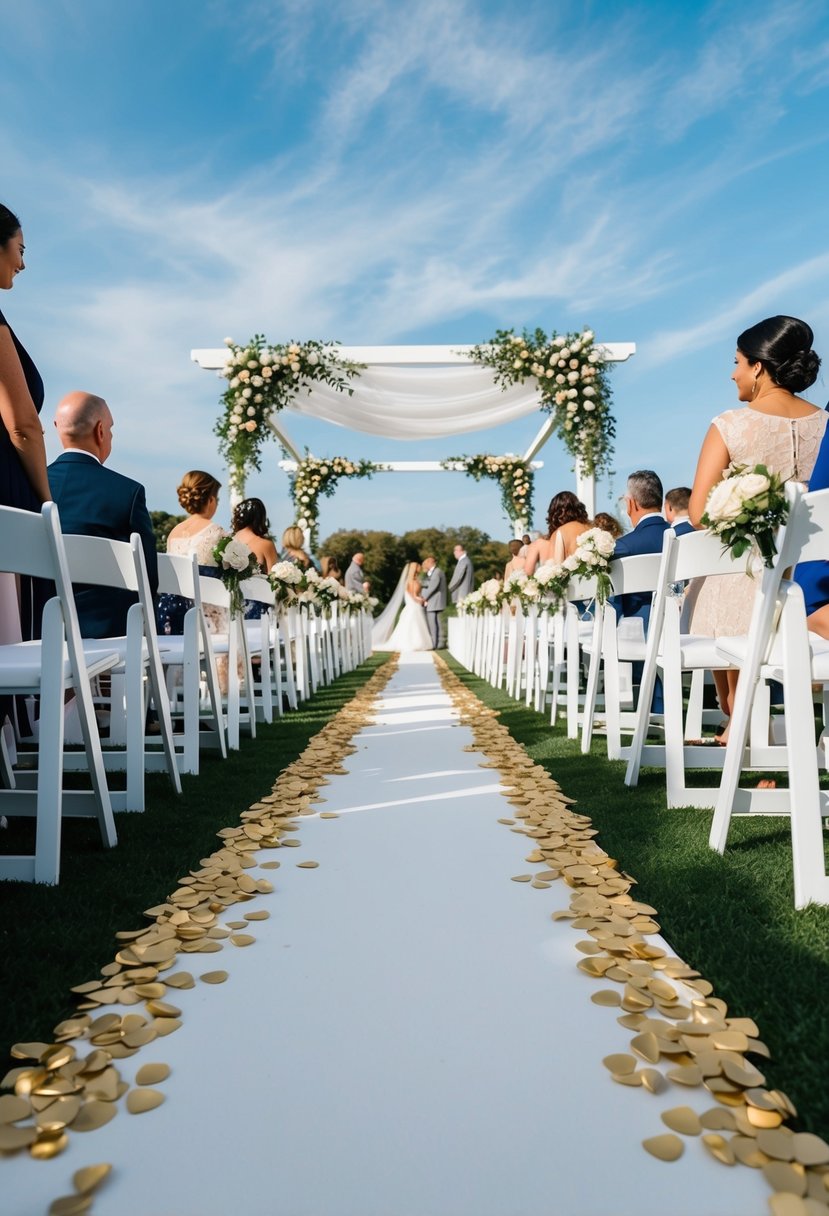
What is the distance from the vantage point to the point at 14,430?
8.75 ft

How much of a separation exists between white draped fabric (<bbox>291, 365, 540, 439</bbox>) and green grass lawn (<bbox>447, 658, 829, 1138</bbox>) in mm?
7655

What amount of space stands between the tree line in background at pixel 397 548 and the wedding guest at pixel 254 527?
20322 mm

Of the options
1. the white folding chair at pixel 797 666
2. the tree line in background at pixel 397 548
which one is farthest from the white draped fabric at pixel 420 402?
the tree line in background at pixel 397 548

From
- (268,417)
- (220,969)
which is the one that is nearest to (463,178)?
(268,417)

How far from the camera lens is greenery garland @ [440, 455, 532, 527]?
14.5 meters

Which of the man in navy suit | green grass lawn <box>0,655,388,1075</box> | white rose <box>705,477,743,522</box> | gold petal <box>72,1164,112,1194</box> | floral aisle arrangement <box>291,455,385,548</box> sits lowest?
green grass lawn <box>0,655,388,1075</box>

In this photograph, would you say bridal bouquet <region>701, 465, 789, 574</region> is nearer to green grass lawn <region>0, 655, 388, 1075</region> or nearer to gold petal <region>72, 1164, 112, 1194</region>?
green grass lawn <region>0, 655, 388, 1075</region>

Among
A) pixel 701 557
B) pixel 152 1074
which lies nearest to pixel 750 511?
pixel 701 557

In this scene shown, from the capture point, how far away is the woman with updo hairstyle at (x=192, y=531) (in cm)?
520

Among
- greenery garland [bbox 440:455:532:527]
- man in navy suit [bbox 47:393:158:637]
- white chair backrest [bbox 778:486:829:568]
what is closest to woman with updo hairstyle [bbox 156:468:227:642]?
man in navy suit [bbox 47:393:158:637]

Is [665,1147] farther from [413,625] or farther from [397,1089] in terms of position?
[413,625]

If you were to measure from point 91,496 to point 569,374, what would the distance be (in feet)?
24.4

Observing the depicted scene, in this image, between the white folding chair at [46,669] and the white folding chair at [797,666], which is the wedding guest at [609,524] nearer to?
the white folding chair at [797,666]

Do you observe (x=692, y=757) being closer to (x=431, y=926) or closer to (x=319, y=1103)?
(x=431, y=926)
